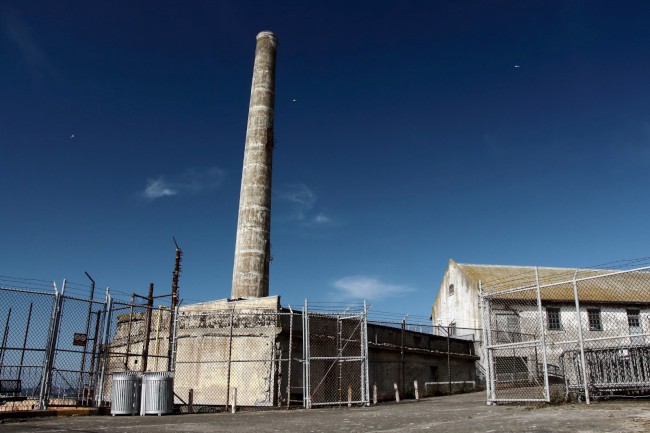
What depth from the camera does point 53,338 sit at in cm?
1435

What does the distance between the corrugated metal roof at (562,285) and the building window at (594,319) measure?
2.44 ft

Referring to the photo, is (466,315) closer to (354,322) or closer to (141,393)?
(354,322)

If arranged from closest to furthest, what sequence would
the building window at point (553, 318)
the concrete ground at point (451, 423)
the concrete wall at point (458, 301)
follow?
1. the concrete ground at point (451, 423)
2. the building window at point (553, 318)
3. the concrete wall at point (458, 301)

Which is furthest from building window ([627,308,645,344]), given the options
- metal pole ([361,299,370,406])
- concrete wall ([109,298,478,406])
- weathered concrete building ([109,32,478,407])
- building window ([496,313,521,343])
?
metal pole ([361,299,370,406])

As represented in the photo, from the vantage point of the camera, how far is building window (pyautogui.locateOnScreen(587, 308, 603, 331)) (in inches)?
1297

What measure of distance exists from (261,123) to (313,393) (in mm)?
17979

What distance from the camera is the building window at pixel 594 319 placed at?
3294 centimetres

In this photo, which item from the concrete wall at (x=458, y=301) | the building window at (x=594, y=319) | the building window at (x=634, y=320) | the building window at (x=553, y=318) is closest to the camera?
the building window at (x=553, y=318)

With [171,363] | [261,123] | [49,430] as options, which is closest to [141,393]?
[171,363]

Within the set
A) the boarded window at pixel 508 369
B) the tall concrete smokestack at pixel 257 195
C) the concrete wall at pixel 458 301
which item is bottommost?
the boarded window at pixel 508 369

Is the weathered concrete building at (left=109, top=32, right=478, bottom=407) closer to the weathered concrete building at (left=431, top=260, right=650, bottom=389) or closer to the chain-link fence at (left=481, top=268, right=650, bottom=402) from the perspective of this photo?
the chain-link fence at (left=481, top=268, right=650, bottom=402)

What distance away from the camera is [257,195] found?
104ft

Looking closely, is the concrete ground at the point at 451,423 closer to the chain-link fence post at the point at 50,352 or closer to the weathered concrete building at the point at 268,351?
the chain-link fence post at the point at 50,352

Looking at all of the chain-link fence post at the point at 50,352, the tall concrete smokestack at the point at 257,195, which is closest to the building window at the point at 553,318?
the tall concrete smokestack at the point at 257,195
